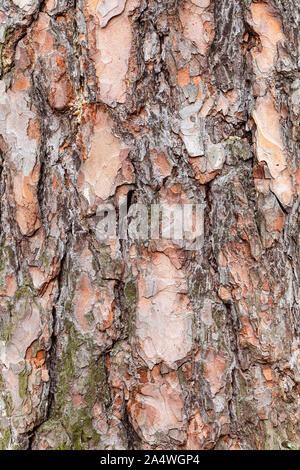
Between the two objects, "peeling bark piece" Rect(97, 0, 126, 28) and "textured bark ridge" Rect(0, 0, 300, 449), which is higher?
"peeling bark piece" Rect(97, 0, 126, 28)

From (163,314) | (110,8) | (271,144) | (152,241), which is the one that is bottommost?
A: (163,314)

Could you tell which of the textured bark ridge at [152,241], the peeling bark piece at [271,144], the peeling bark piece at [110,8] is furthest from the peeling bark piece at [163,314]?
the peeling bark piece at [110,8]

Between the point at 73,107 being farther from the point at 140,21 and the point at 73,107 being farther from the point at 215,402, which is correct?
the point at 215,402

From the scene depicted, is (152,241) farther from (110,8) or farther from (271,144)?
(110,8)

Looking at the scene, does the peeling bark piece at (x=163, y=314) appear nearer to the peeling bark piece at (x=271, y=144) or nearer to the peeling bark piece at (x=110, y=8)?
the peeling bark piece at (x=271, y=144)

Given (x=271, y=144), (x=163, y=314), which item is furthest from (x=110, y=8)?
(x=163, y=314)

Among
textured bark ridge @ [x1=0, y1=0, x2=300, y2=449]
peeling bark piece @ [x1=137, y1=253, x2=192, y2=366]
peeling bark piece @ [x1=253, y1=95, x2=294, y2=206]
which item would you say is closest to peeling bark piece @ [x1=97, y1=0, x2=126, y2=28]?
textured bark ridge @ [x1=0, y1=0, x2=300, y2=449]

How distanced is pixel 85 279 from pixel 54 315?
5.5 inches

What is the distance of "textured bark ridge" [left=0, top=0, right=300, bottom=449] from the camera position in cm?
137

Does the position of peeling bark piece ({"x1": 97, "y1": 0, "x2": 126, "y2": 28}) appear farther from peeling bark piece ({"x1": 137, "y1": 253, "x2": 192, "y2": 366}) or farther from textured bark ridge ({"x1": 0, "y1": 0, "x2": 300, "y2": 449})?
peeling bark piece ({"x1": 137, "y1": 253, "x2": 192, "y2": 366})

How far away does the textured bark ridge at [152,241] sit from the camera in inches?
53.7

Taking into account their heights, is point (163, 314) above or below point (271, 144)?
below

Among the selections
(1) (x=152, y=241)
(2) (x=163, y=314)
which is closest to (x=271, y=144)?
(1) (x=152, y=241)

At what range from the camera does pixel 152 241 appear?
1.38m
